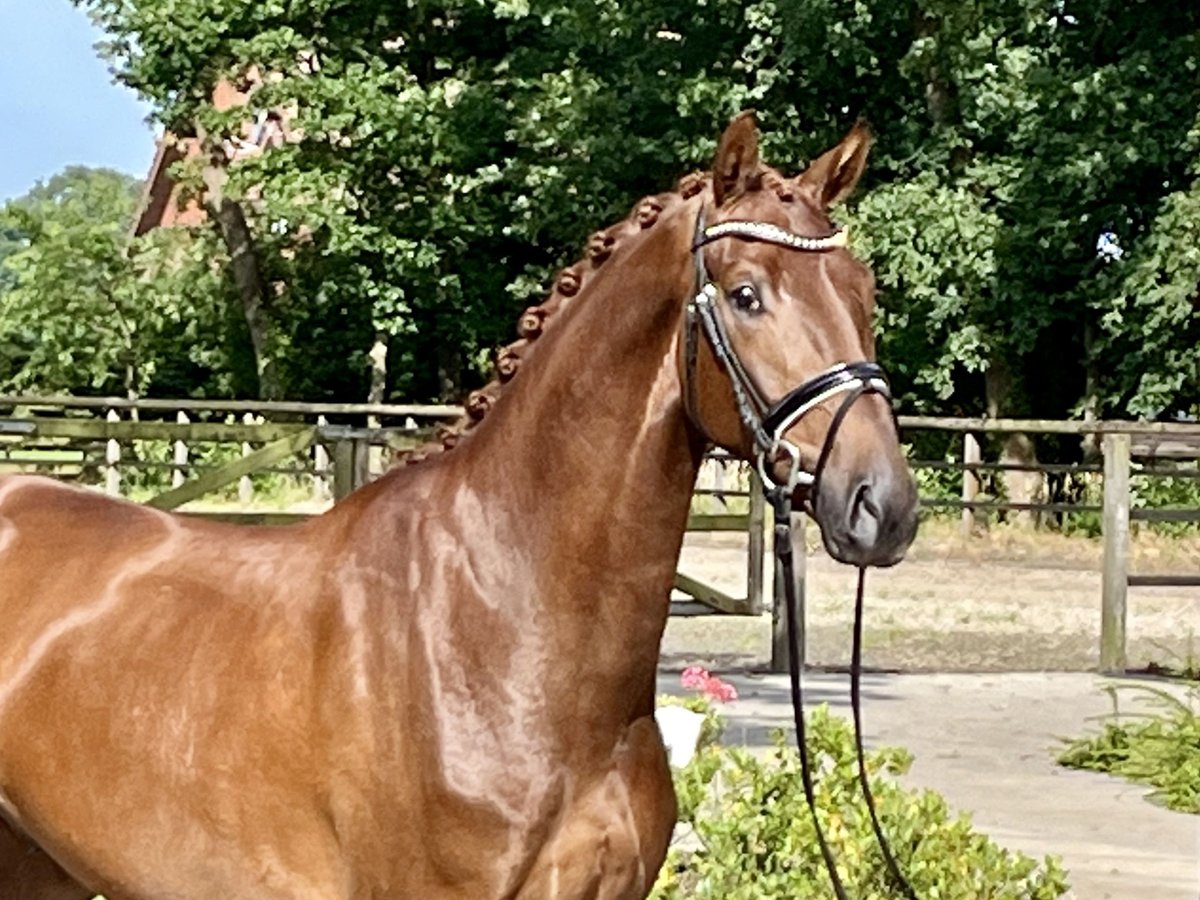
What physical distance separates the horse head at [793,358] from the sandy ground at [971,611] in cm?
812

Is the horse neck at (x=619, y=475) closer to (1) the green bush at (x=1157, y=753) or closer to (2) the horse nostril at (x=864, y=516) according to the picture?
(2) the horse nostril at (x=864, y=516)

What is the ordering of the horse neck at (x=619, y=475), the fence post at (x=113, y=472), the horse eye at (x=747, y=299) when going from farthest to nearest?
the fence post at (x=113, y=472) → the horse neck at (x=619, y=475) → the horse eye at (x=747, y=299)

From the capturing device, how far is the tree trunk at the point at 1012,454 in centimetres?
1873

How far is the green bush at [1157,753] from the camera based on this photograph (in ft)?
23.7

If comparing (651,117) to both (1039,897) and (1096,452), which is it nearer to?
(1096,452)

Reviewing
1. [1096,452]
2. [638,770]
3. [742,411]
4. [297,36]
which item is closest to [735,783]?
[638,770]

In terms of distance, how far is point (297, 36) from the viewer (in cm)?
2431

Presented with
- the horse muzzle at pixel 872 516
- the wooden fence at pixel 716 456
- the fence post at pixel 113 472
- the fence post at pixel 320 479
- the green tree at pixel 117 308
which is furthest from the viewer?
the green tree at pixel 117 308

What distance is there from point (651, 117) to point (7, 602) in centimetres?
1918

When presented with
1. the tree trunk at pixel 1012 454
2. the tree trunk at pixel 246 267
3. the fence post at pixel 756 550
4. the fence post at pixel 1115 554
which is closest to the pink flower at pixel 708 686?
the fence post at pixel 756 550

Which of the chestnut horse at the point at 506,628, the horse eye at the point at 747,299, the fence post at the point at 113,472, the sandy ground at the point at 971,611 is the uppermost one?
the horse eye at the point at 747,299

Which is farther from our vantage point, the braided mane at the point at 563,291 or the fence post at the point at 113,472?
the fence post at the point at 113,472

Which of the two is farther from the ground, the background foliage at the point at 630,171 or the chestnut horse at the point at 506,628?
the background foliage at the point at 630,171

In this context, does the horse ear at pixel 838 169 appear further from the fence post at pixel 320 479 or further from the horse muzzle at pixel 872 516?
the fence post at pixel 320 479
